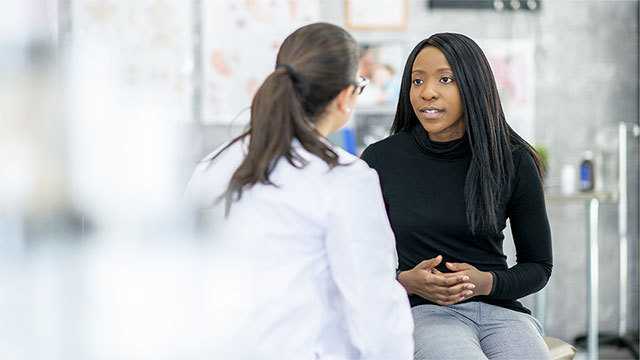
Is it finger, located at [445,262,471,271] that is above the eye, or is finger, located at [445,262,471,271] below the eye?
below

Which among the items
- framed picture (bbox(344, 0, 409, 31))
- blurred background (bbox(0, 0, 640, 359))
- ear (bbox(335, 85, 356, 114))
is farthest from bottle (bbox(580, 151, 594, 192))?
ear (bbox(335, 85, 356, 114))

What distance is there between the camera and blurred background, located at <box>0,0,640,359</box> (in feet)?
8.27

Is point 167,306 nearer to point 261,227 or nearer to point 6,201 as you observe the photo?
point 6,201

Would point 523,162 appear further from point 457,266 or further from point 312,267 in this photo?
point 312,267

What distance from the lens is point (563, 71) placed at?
13.3 feet

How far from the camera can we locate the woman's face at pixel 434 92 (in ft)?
5.78

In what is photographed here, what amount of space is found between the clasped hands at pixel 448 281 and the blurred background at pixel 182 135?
0.41 m

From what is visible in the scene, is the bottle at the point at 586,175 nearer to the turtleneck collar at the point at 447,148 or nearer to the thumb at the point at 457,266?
the turtleneck collar at the point at 447,148

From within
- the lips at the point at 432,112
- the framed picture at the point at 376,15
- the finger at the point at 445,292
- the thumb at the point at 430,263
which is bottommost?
the finger at the point at 445,292

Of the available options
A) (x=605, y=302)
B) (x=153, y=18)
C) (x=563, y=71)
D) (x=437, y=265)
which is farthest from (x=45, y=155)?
(x=605, y=302)

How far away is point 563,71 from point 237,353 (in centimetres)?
304

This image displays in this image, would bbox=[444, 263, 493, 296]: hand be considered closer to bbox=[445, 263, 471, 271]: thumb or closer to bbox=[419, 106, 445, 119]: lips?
bbox=[445, 263, 471, 271]: thumb

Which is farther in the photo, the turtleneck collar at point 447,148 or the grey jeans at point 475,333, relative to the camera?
the turtleneck collar at point 447,148

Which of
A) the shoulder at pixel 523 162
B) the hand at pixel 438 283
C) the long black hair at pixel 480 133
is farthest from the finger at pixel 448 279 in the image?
the shoulder at pixel 523 162
